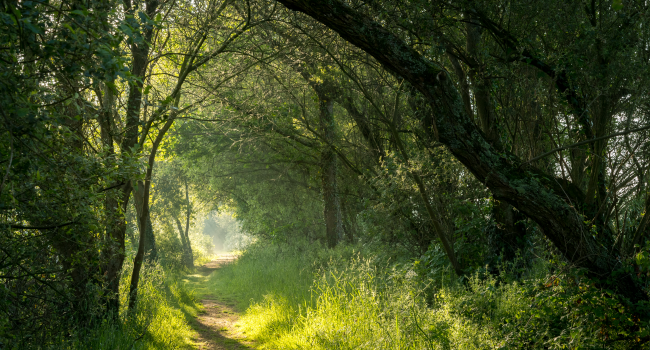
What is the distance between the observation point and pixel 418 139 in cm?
841

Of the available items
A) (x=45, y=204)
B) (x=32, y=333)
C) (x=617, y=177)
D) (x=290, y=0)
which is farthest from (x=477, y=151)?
(x=32, y=333)

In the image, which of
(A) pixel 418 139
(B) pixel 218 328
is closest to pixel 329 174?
(A) pixel 418 139

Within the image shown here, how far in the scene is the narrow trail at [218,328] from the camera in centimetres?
691

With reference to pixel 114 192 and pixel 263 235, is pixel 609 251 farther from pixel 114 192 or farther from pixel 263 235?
pixel 263 235

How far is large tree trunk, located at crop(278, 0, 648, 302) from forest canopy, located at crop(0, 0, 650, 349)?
2 centimetres

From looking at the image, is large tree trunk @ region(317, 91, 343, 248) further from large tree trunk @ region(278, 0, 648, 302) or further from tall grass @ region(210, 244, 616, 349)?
large tree trunk @ region(278, 0, 648, 302)

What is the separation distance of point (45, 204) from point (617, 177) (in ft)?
20.2

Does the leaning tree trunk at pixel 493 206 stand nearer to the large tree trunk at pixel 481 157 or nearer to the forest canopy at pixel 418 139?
the forest canopy at pixel 418 139

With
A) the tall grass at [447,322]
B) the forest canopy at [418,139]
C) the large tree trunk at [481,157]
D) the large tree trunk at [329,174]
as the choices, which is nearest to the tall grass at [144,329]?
the forest canopy at [418,139]

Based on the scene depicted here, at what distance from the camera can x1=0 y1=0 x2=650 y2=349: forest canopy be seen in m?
3.01

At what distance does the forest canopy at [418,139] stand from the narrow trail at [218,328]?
150 cm

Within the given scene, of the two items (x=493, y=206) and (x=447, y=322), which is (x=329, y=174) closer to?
(x=493, y=206)

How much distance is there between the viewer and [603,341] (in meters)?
4.07

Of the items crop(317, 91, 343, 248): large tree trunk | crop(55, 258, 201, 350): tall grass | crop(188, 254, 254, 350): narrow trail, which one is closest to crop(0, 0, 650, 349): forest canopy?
crop(55, 258, 201, 350): tall grass
